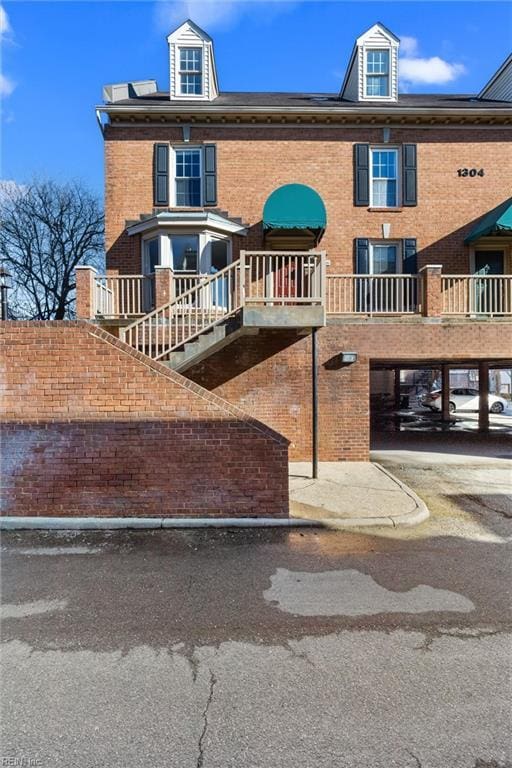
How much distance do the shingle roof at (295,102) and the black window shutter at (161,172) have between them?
1.16 meters

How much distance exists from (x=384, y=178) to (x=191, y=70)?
272 inches

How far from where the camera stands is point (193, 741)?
93.4 inches

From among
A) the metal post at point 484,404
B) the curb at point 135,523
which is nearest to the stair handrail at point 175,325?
the curb at point 135,523

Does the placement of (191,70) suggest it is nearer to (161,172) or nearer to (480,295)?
(161,172)

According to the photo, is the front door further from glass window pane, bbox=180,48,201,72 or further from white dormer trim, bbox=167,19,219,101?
glass window pane, bbox=180,48,201,72

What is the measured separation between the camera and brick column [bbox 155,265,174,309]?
9.84 metres

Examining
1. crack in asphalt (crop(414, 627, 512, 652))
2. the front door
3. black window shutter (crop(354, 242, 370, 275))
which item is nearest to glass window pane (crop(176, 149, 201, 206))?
black window shutter (crop(354, 242, 370, 275))

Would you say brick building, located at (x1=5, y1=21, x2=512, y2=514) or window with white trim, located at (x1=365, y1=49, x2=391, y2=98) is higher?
window with white trim, located at (x1=365, y1=49, x2=391, y2=98)

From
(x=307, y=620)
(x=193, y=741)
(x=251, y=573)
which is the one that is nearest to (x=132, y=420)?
(x=251, y=573)

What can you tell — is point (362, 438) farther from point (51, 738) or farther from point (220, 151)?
point (220, 151)

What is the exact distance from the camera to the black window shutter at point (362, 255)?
1230 centimetres

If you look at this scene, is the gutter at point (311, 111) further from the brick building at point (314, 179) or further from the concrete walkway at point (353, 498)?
the concrete walkway at point (353, 498)

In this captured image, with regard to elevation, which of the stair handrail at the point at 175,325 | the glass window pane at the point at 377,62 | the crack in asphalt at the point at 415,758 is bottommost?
the crack in asphalt at the point at 415,758

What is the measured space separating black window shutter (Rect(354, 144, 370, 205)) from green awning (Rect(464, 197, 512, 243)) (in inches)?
126
